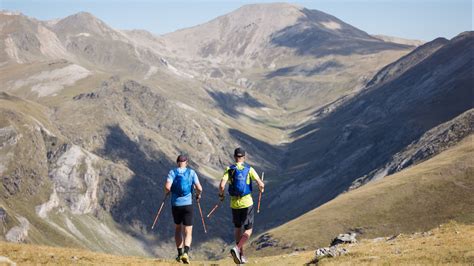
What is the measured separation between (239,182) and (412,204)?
155m

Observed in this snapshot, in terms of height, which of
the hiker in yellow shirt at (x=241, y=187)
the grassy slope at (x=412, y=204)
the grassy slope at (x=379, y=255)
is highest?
the hiker in yellow shirt at (x=241, y=187)

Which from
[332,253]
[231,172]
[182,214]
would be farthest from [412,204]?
[231,172]

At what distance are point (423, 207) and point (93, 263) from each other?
151352 millimetres

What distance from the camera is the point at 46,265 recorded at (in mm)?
30016

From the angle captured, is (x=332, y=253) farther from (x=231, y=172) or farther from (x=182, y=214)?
(x=182, y=214)

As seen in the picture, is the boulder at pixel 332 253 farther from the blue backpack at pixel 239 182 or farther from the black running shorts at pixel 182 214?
the black running shorts at pixel 182 214

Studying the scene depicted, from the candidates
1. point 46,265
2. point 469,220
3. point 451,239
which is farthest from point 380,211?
point 46,265

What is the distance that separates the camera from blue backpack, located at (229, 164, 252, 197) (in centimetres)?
2962

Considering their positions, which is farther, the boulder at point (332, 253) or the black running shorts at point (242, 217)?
the boulder at point (332, 253)

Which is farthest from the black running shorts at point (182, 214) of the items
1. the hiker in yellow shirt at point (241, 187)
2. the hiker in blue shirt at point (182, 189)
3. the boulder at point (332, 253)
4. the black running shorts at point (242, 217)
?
the boulder at point (332, 253)

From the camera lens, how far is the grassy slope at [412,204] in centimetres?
16088

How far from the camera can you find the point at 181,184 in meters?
30.7

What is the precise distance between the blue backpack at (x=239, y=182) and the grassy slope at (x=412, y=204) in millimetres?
126766

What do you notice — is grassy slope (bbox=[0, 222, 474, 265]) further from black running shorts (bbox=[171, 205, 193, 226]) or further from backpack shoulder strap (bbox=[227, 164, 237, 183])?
backpack shoulder strap (bbox=[227, 164, 237, 183])
